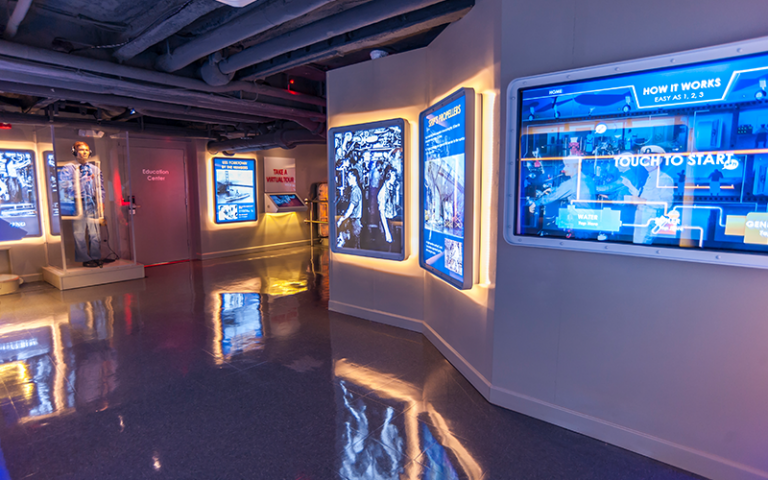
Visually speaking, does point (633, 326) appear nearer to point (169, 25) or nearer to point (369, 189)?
point (369, 189)

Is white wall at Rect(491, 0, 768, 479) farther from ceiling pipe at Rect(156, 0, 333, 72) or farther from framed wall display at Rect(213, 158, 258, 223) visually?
framed wall display at Rect(213, 158, 258, 223)

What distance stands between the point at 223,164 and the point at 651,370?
373 inches

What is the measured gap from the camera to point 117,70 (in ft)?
15.0

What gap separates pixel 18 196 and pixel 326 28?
6843 mm

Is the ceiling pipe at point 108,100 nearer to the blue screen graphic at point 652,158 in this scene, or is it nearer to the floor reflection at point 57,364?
the floor reflection at point 57,364

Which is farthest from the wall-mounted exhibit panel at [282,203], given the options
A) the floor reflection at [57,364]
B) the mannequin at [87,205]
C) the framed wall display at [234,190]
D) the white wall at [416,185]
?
the white wall at [416,185]

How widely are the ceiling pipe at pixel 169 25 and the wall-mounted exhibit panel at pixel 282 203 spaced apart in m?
6.08

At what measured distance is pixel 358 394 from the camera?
3.28 metres

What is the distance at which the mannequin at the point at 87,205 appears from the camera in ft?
23.1

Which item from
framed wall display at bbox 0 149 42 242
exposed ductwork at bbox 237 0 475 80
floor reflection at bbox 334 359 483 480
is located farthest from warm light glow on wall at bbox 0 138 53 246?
floor reflection at bbox 334 359 483 480

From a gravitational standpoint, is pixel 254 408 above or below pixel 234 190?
below

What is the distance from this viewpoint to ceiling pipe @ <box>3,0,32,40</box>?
320 cm

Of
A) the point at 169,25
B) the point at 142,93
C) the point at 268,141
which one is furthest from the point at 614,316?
the point at 268,141

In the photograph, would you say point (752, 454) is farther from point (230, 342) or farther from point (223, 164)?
point (223, 164)
